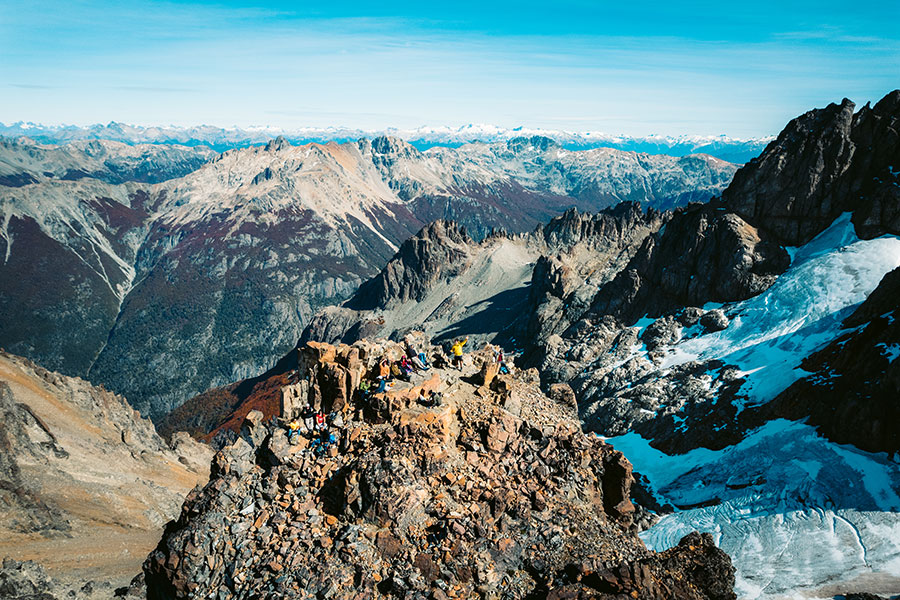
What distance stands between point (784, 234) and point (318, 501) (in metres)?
102

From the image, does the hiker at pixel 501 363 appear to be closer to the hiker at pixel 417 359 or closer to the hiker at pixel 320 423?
the hiker at pixel 417 359

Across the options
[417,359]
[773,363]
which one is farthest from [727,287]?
[417,359]

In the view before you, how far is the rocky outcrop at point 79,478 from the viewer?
40969mm

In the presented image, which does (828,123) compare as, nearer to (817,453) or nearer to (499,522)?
(817,453)

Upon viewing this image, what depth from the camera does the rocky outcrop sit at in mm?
40969

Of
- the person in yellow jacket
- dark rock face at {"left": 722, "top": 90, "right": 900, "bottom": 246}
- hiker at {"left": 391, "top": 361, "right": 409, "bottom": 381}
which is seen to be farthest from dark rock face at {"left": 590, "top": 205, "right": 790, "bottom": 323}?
hiker at {"left": 391, "top": 361, "right": 409, "bottom": 381}

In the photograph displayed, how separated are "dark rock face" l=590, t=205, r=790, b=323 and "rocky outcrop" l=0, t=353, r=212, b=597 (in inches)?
3603

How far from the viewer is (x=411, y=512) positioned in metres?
23.8

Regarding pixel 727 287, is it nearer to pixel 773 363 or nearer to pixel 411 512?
pixel 773 363

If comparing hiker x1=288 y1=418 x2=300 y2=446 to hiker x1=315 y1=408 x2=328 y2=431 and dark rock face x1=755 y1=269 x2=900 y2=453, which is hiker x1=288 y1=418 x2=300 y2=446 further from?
dark rock face x1=755 y1=269 x2=900 y2=453

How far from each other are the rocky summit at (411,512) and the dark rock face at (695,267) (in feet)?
252

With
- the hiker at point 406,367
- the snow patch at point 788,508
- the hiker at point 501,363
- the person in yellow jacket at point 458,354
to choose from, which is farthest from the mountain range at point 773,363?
the hiker at point 406,367

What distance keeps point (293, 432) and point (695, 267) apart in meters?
95.2

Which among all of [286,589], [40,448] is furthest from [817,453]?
[40,448]
